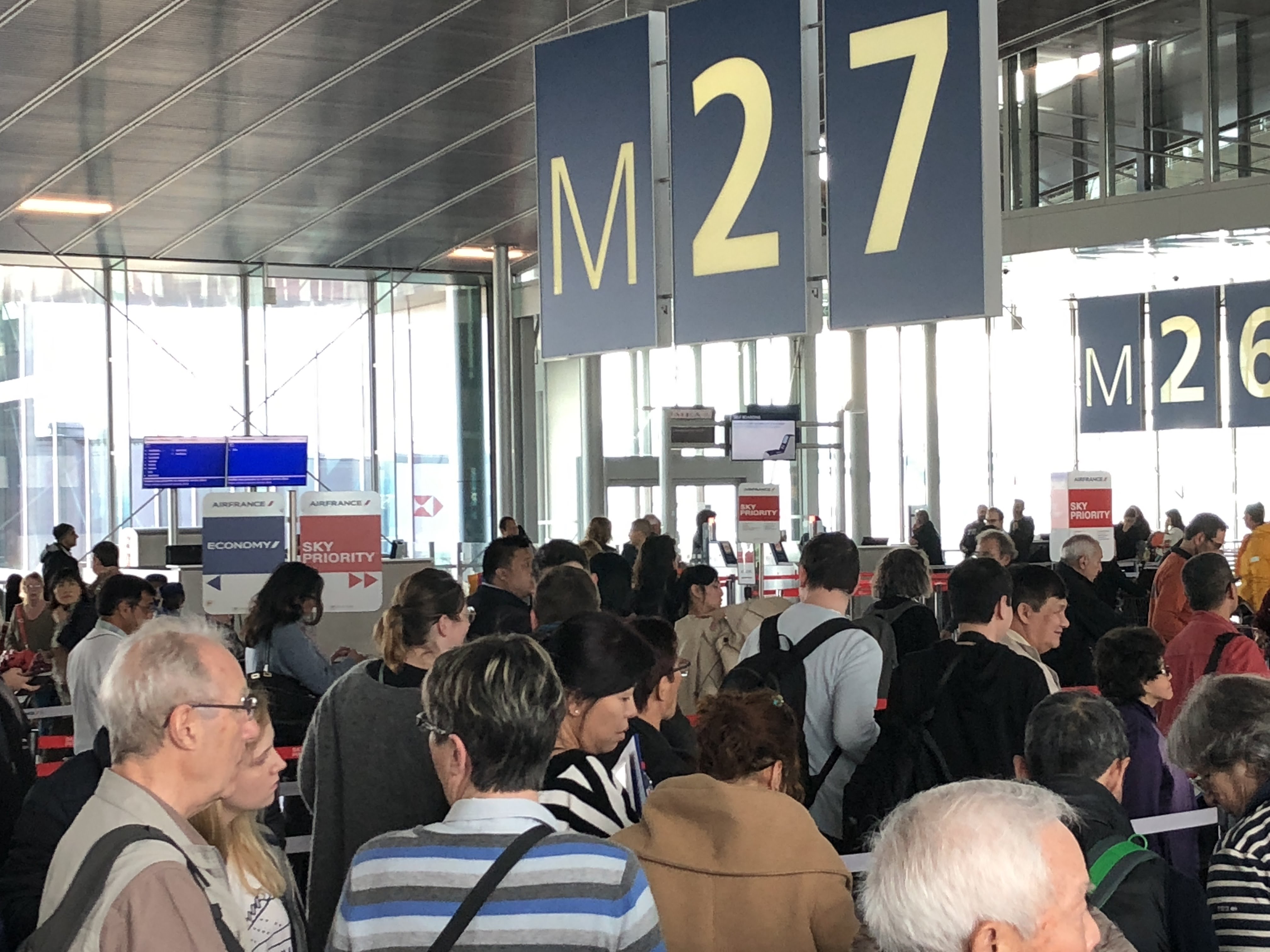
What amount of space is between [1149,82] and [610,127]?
38.6 ft

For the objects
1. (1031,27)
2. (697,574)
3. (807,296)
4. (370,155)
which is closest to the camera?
(807,296)

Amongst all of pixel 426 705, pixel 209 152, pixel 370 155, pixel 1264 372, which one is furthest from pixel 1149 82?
pixel 426 705

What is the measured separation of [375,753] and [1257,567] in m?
8.47

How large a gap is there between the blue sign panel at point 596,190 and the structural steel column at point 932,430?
17895mm

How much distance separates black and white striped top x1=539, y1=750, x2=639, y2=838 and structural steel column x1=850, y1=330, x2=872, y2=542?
19.4 m

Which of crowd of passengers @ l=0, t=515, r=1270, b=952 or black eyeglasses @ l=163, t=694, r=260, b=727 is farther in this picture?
black eyeglasses @ l=163, t=694, r=260, b=727

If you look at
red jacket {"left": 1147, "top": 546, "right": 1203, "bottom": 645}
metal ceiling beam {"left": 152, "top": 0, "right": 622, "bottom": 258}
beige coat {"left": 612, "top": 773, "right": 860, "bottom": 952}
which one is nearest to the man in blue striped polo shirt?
beige coat {"left": 612, "top": 773, "right": 860, "bottom": 952}

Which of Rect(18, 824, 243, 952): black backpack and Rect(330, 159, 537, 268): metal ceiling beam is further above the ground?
Rect(330, 159, 537, 268): metal ceiling beam

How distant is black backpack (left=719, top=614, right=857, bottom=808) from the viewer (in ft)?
16.8

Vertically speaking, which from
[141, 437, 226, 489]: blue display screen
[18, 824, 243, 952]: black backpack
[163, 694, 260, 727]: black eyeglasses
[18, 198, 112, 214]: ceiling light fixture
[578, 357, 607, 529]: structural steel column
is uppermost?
[18, 198, 112, 214]: ceiling light fixture

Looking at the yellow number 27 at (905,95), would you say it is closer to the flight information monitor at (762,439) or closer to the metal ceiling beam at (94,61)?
the metal ceiling beam at (94,61)

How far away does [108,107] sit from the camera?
53.6 feet

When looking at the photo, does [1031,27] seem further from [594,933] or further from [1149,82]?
[594,933]

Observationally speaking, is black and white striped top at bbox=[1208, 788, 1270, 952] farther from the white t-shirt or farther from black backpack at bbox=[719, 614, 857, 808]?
black backpack at bbox=[719, 614, 857, 808]
